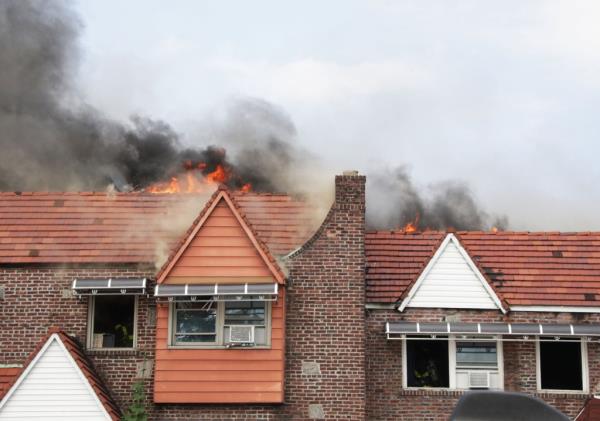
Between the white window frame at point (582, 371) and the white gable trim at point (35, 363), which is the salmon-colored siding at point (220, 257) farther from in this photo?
the white window frame at point (582, 371)

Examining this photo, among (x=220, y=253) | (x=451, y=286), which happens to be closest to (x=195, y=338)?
(x=220, y=253)

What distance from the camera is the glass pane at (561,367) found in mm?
17094

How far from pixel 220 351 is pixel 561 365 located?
677cm

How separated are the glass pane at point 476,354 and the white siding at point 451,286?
2.48 ft

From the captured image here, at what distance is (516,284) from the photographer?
17.6 meters

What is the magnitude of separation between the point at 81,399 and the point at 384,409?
5.80 metres

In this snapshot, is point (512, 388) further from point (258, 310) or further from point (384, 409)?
point (258, 310)

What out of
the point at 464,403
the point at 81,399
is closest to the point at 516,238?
the point at 81,399

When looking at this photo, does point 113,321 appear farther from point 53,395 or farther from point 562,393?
point 562,393

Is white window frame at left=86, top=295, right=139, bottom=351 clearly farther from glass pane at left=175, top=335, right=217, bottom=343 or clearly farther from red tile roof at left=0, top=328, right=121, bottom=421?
glass pane at left=175, top=335, right=217, bottom=343

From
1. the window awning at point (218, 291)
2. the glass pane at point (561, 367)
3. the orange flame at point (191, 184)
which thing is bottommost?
the glass pane at point (561, 367)

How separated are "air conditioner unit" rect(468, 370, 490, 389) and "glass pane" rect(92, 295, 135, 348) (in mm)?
6750

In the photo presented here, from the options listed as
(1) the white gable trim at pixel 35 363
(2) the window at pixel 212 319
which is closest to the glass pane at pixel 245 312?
(2) the window at pixel 212 319

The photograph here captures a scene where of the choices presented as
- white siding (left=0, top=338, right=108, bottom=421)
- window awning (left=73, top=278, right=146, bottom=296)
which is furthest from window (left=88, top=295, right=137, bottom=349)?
white siding (left=0, top=338, right=108, bottom=421)
